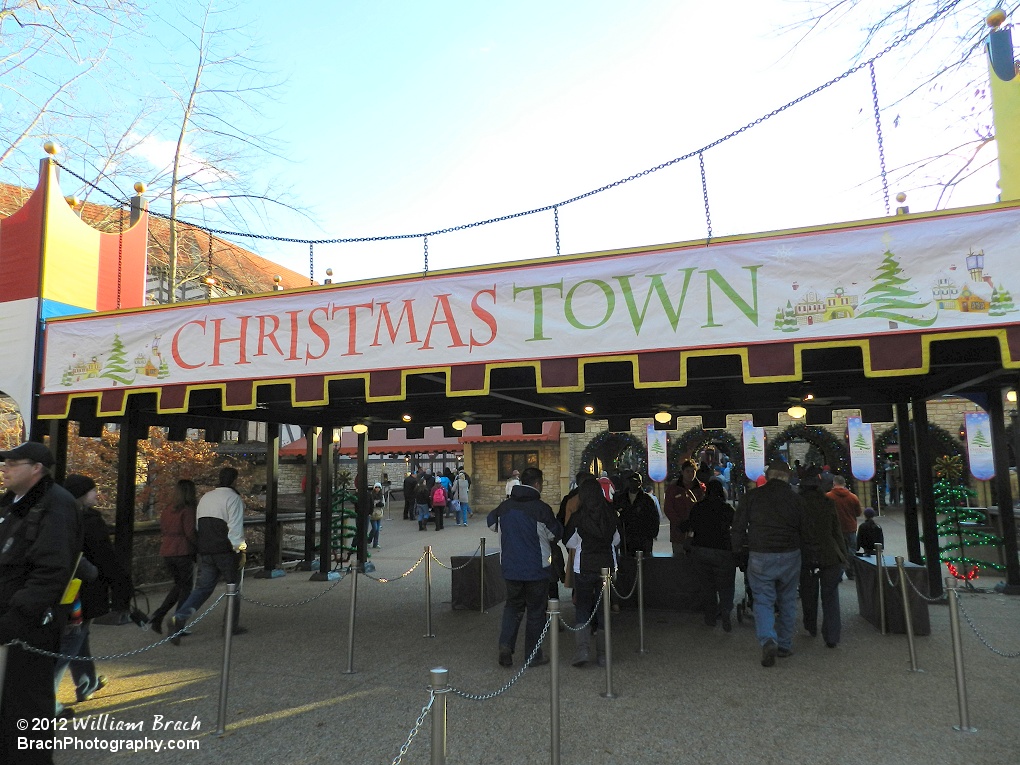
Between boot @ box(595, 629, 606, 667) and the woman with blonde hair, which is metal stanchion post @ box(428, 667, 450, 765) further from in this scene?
the woman with blonde hair

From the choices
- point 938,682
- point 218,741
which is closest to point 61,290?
point 218,741

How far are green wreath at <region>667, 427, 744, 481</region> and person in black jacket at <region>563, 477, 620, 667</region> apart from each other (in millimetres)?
17702

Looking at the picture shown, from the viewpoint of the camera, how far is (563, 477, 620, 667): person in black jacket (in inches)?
246

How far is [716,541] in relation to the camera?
24.5ft

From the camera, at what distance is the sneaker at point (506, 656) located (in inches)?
245

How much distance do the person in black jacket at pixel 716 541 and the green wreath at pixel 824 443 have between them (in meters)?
15.8

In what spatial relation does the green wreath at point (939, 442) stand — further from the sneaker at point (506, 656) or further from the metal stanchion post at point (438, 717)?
the metal stanchion post at point (438, 717)

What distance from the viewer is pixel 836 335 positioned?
5.20 m

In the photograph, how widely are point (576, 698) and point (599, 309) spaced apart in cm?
318

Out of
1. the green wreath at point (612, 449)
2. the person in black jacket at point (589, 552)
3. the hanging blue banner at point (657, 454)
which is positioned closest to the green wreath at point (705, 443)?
the green wreath at point (612, 449)

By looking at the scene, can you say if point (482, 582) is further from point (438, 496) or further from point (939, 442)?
point (939, 442)

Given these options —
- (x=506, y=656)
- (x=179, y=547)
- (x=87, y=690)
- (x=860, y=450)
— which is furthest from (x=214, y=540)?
(x=860, y=450)

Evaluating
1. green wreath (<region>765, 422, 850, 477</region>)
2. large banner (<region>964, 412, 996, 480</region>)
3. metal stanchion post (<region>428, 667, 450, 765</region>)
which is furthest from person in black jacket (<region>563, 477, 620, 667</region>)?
green wreath (<region>765, 422, 850, 477</region>)

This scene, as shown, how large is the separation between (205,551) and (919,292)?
7.23m
